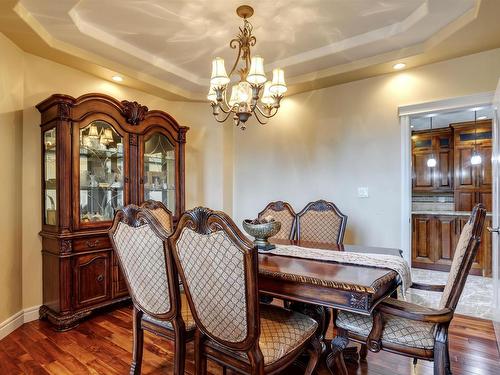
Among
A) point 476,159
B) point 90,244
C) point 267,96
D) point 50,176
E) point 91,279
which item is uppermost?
point 267,96

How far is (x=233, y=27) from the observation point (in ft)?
8.93

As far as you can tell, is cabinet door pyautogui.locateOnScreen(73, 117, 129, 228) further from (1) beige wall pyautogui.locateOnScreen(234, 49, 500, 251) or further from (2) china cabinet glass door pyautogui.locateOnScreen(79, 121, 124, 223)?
(1) beige wall pyautogui.locateOnScreen(234, 49, 500, 251)

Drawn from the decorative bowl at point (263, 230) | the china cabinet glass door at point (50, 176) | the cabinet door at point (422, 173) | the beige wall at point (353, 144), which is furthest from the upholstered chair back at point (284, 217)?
the cabinet door at point (422, 173)

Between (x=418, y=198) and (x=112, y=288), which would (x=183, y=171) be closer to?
(x=112, y=288)

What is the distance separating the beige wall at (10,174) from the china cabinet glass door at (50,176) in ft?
0.67

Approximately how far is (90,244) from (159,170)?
1195 mm

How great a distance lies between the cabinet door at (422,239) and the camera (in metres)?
4.79

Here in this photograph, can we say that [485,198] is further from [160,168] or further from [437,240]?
[160,168]

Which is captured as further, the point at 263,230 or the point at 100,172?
the point at 100,172

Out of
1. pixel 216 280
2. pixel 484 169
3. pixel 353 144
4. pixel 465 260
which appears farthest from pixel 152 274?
pixel 484 169

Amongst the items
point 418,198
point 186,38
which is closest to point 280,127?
point 186,38

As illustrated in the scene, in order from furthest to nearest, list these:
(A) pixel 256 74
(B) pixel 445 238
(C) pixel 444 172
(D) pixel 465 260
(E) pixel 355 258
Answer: (C) pixel 444 172 < (B) pixel 445 238 < (A) pixel 256 74 < (E) pixel 355 258 < (D) pixel 465 260

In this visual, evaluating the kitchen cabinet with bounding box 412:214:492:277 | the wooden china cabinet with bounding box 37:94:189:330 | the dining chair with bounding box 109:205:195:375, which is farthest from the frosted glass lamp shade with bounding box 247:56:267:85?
the kitchen cabinet with bounding box 412:214:492:277

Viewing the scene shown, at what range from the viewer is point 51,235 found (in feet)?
9.14
